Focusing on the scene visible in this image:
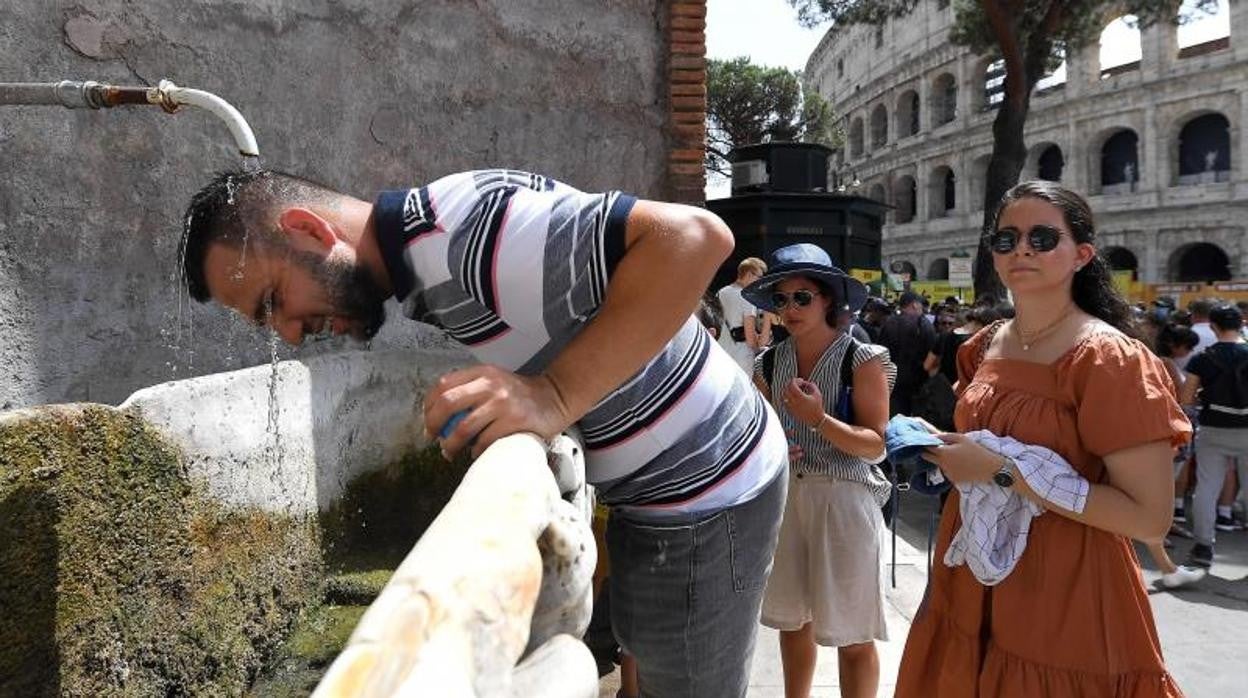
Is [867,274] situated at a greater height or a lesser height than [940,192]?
lesser

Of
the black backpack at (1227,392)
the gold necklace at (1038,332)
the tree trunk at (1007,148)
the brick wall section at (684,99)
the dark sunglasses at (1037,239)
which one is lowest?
the black backpack at (1227,392)

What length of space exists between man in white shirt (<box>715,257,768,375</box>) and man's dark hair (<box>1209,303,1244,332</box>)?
325 centimetres

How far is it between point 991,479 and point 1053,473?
0.15 m

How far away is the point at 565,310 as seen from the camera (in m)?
1.50

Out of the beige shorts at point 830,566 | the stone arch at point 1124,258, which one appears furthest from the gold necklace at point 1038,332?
the stone arch at point 1124,258

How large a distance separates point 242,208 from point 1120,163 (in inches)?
1811

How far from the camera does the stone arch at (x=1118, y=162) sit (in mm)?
39375

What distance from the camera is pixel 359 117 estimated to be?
226 inches

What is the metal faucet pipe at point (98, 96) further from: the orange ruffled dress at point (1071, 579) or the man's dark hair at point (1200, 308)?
the man's dark hair at point (1200, 308)

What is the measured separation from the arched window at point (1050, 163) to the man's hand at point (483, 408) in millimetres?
46372

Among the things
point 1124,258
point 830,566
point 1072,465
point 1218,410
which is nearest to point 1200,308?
point 1218,410

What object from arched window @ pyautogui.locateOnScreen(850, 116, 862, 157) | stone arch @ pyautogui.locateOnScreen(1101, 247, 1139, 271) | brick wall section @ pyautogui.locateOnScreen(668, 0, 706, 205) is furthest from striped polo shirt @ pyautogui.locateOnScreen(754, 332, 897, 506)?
arched window @ pyautogui.locateOnScreen(850, 116, 862, 157)

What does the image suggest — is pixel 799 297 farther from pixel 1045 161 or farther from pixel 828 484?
pixel 1045 161

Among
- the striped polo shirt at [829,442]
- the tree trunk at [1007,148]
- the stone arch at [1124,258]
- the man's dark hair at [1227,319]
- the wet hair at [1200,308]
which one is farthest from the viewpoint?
the stone arch at [1124,258]
